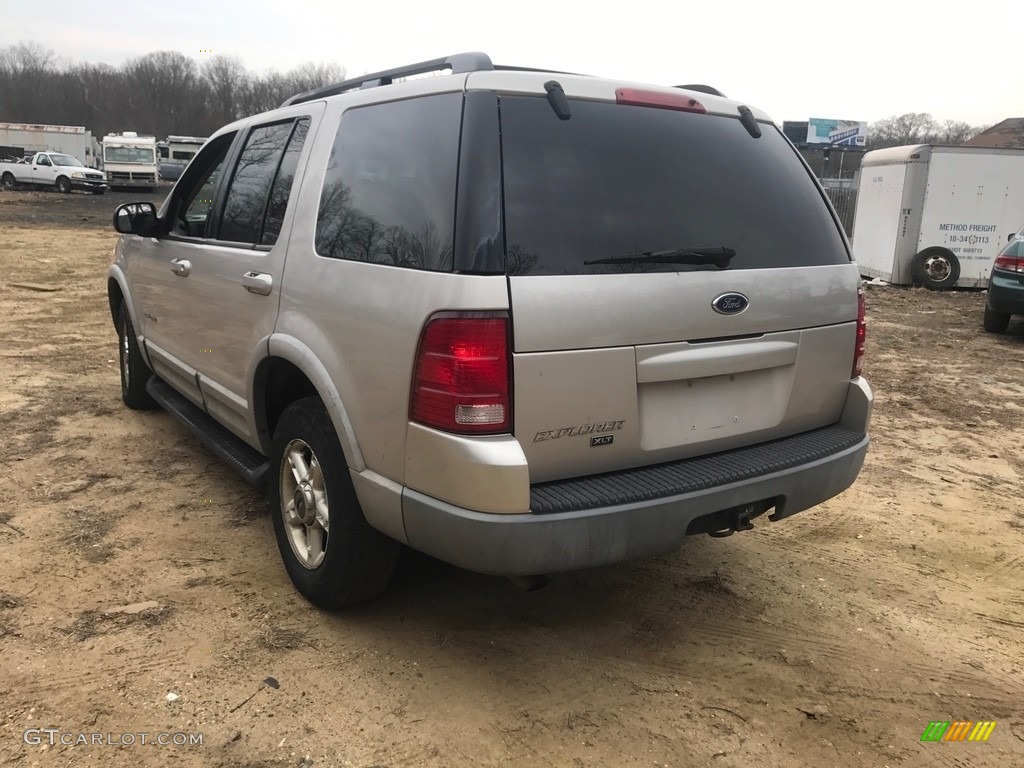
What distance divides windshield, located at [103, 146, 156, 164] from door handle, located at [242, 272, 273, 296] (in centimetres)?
4236

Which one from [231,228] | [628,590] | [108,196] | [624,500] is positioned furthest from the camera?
[108,196]

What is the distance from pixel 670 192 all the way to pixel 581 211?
0.40 metres

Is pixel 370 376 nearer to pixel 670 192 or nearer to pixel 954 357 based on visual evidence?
pixel 670 192

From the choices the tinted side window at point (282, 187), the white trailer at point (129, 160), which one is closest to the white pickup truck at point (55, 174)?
the white trailer at point (129, 160)

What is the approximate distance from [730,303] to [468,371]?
988 mm

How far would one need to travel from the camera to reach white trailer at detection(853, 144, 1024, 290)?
14.7 meters

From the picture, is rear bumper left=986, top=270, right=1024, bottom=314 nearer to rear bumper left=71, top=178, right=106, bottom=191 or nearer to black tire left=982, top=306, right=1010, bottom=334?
black tire left=982, top=306, right=1010, bottom=334

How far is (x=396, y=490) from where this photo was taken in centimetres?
260

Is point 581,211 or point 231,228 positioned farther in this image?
point 231,228

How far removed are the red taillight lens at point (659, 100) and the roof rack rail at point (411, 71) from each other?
47 centimetres

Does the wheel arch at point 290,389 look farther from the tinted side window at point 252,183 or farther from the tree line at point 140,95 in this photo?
the tree line at point 140,95

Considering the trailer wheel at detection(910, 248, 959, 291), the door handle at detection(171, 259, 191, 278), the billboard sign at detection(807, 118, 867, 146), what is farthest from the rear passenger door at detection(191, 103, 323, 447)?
the billboard sign at detection(807, 118, 867, 146)

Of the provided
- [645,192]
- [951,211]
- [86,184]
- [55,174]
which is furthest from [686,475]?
[55,174]

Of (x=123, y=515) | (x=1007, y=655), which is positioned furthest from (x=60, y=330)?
(x=1007, y=655)
